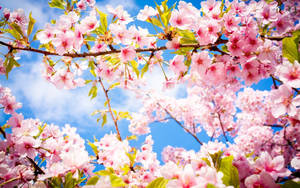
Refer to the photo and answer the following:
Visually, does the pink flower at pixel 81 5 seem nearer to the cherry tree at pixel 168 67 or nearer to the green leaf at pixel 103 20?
the cherry tree at pixel 168 67

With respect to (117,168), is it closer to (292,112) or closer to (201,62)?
(201,62)

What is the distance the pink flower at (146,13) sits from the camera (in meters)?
1.42

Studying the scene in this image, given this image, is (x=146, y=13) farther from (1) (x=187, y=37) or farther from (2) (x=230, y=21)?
(2) (x=230, y=21)

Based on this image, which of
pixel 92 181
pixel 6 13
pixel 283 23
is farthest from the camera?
pixel 6 13

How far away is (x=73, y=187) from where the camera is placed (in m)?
0.90

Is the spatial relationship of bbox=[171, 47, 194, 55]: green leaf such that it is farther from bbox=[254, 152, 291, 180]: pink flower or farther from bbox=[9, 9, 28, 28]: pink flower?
bbox=[9, 9, 28, 28]: pink flower

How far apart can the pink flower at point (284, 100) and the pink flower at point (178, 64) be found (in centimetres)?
72

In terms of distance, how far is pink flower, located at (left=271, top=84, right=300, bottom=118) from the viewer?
2.99 feet

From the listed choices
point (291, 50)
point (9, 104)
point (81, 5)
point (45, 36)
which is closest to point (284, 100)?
point (291, 50)

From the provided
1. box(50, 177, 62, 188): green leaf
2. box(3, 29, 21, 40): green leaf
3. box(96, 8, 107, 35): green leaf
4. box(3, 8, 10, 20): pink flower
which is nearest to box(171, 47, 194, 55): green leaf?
box(96, 8, 107, 35): green leaf

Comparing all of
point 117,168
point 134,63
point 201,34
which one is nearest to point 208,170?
point 201,34

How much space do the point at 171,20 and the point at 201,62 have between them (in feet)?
1.42

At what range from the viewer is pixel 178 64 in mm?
1498

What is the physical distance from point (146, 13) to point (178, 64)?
51 centimetres
